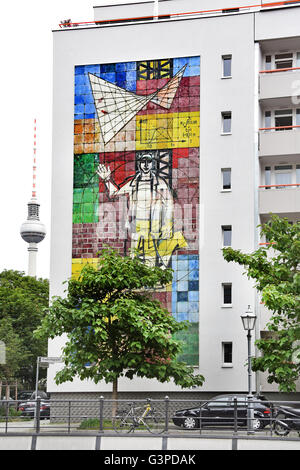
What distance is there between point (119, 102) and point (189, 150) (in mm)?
4690

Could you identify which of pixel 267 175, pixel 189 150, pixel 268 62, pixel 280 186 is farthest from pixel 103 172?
pixel 268 62

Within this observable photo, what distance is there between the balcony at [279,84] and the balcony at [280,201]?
481cm

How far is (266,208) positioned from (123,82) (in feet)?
33.6

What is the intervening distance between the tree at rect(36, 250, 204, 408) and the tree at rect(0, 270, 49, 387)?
29.5 metres

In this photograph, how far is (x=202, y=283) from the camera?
45438mm

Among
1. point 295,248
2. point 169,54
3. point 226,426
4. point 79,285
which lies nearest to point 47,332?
point 79,285

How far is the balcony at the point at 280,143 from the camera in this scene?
4616cm

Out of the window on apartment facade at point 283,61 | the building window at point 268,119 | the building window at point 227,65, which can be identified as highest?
the window on apartment facade at point 283,61

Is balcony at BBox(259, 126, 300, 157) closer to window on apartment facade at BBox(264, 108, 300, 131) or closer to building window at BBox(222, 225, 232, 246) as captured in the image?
window on apartment facade at BBox(264, 108, 300, 131)

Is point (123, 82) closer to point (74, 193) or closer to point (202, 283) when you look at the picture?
point (74, 193)

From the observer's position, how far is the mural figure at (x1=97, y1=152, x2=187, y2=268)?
45938 mm

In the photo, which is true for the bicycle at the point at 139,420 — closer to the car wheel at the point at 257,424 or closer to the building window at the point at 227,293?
the car wheel at the point at 257,424

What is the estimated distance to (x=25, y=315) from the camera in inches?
2842

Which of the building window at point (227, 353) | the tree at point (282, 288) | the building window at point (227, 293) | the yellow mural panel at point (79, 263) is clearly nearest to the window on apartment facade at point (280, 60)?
the building window at point (227, 293)
